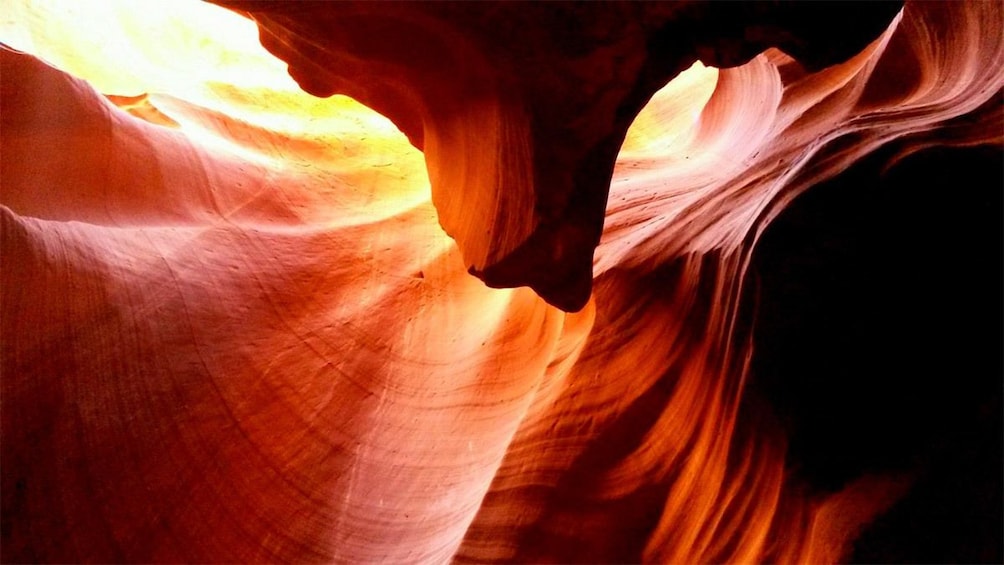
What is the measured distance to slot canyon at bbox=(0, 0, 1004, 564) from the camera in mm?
966

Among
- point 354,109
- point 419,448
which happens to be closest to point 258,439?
point 419,448

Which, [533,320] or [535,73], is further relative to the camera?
[533,320]

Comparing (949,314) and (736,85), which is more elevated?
(736,85)

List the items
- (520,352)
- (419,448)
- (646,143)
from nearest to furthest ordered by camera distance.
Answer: (419,448), (520,352), (646,143)

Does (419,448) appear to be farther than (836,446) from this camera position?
Yes

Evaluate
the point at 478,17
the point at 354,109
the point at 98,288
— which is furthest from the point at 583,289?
the point at 354,109

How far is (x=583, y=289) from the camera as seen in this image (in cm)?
115

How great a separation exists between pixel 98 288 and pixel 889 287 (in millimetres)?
1368

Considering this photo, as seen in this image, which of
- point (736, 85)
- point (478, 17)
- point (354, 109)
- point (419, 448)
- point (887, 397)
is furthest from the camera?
point (354, 109)

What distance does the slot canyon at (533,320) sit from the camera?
966 millimetres

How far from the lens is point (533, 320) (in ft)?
4.97

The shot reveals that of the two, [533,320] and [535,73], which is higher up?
[535,73]

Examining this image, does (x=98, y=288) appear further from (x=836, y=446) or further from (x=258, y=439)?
(x=836, y=446)

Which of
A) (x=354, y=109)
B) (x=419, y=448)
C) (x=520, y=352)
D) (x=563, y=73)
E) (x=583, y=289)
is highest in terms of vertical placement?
(x=563, y=73)
